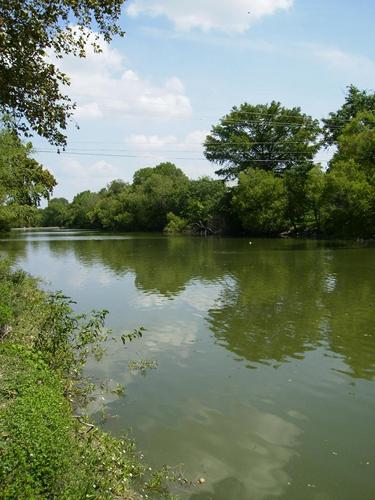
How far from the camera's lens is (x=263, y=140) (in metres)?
76.1

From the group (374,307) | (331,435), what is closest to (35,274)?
(374,307)

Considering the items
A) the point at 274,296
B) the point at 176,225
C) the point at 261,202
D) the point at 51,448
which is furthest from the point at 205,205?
the point at 51,448

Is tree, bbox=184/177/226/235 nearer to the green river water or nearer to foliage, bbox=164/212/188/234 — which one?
foliage, bbox=164/212/188/234

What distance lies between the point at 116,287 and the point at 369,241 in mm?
34141

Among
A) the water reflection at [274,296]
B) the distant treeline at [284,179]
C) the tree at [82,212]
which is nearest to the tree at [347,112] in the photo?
the distant treeline at [284,179]

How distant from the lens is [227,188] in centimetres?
8006

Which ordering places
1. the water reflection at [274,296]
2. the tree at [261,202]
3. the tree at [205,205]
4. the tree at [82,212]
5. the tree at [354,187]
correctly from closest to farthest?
1. the water reflection at [274,296]
2. the tree at [354,187]
3. the tree at [261,202]
4. the tree at [205,205]
5. the tree at [82,212]

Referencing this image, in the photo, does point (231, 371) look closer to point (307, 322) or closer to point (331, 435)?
point (331, 435)

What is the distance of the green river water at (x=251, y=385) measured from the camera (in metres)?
6.65

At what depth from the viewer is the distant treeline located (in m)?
47.0

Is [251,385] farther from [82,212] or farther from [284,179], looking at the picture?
[82,212]

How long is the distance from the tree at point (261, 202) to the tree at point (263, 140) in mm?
4954

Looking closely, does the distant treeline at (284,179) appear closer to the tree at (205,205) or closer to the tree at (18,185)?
the tree at (205,205)

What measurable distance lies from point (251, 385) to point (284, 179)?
59.4m
